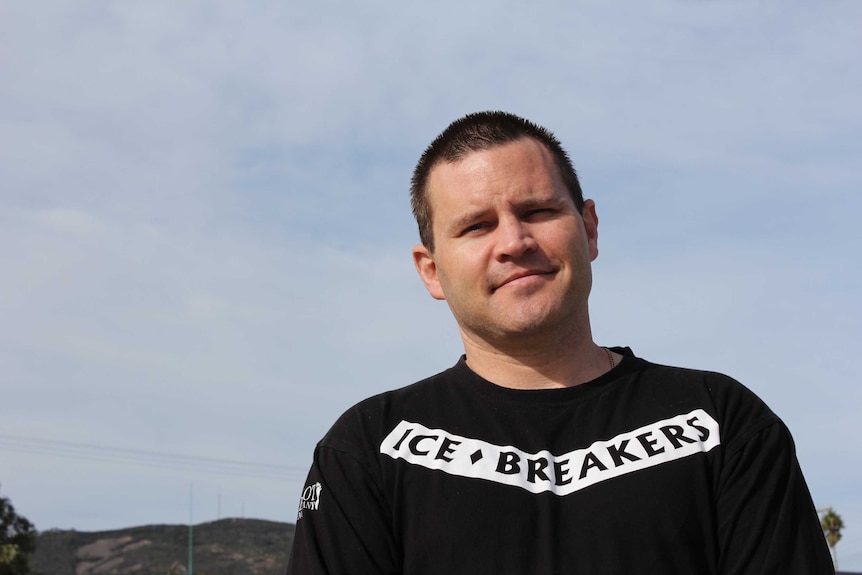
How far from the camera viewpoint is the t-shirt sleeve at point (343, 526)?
3.60 m

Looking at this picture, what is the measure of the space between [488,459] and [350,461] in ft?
1.58

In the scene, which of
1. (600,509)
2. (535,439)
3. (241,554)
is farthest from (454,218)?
(241,554)

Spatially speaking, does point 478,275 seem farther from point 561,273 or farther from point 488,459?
point 488,459

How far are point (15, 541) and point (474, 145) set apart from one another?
5104 cm

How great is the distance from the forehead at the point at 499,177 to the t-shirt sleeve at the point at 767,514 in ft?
3.79

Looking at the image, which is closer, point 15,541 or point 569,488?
point 569,488

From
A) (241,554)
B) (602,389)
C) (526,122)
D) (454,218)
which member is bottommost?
(602,389)

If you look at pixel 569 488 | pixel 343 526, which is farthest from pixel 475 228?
pixel 343 526

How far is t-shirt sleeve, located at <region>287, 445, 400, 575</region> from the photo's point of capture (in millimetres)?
3600

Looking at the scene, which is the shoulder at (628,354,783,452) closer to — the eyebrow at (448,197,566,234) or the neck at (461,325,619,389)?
the neck at (461,325,619,389)

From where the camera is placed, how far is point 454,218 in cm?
401

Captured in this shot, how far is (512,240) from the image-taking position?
3838mm

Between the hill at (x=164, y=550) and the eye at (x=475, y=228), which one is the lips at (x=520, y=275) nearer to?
the eye at (x=475, y=228)

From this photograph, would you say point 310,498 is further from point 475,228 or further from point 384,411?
point 475,228
